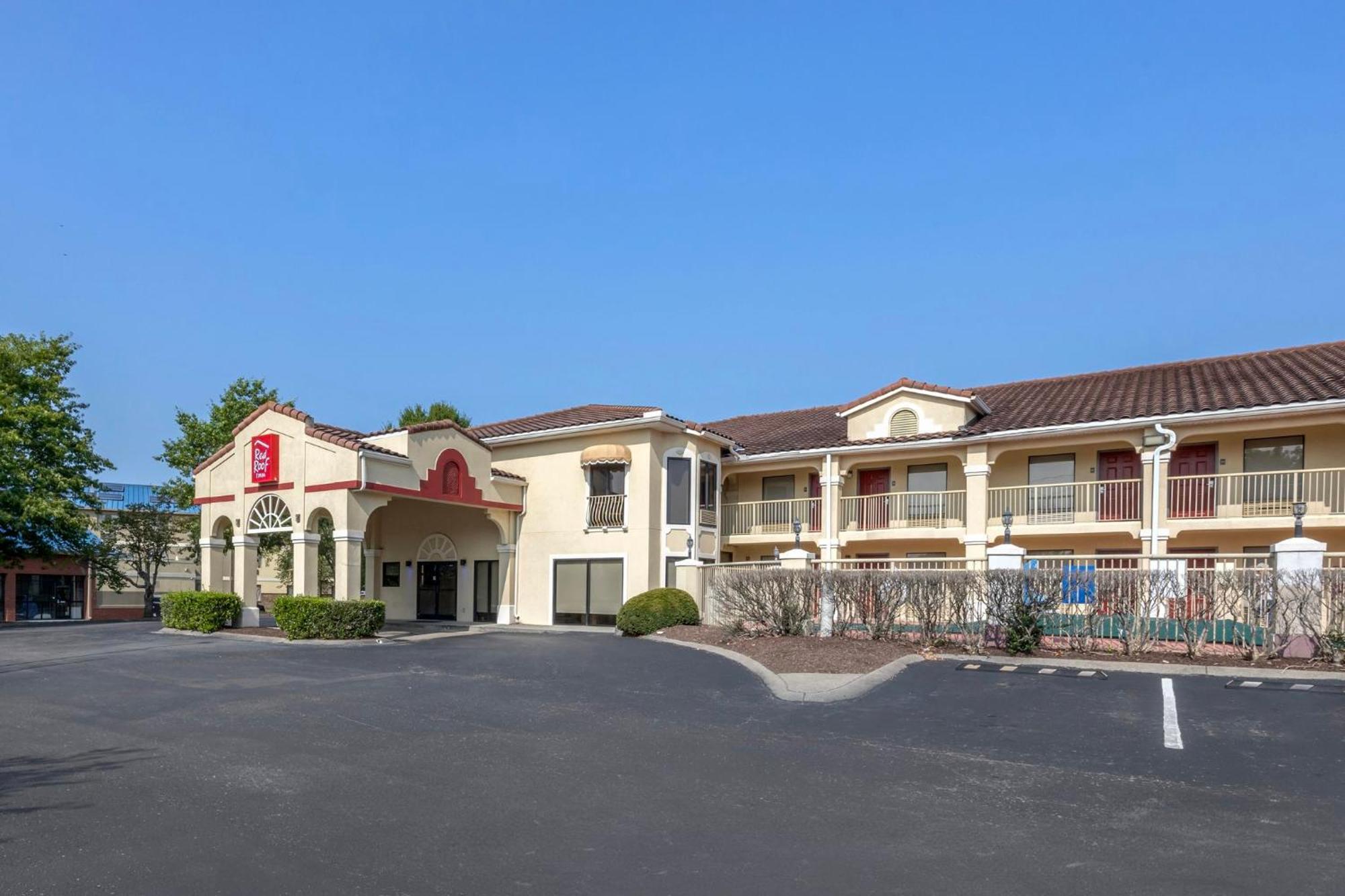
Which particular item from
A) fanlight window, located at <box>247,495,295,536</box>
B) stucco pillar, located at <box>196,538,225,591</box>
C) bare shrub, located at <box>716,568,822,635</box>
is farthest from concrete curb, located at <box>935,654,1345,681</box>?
stucco pillar, located at <box>196,538,225,591</box>

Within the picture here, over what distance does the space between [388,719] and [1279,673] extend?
1207cm

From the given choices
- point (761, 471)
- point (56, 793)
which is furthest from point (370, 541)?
point (56, 793)

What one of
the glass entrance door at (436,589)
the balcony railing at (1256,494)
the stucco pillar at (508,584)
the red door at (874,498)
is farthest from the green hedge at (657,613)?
the balcony railing at (1256,494)

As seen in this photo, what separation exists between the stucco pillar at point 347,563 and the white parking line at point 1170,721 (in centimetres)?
1727

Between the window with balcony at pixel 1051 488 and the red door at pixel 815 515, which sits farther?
the red door at pixel 815 515

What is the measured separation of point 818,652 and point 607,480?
41.5 feet

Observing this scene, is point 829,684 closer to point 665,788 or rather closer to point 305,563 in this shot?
point 665,788

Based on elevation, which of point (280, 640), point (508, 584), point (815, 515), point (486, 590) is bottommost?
point (280, 640)

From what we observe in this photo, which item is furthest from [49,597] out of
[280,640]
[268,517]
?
[280,640]

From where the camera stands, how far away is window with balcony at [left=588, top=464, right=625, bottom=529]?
27312mm

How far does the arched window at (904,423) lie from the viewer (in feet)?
94.0

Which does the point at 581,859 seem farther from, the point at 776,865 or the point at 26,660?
the point at 26,660

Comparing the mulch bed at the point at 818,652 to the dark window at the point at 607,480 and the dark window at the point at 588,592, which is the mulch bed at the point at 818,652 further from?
the dark window at the point at 607,480

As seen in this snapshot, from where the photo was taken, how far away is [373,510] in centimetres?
2353
